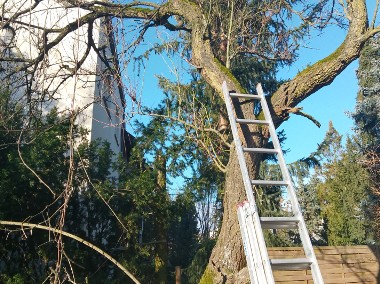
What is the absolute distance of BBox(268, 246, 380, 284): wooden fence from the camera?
543cm

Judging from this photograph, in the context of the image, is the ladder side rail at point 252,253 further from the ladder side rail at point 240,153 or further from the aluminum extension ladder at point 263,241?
the ladder side rail at point 240,153

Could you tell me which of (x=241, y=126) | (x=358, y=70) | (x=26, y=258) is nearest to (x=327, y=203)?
(x=358, y=70)

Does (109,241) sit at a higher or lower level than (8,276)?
higher

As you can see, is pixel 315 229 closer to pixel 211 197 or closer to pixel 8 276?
pixel 211 197

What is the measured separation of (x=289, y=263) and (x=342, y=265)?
3.65 m

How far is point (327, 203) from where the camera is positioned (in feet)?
51.6

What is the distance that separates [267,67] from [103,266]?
6354 millimetres

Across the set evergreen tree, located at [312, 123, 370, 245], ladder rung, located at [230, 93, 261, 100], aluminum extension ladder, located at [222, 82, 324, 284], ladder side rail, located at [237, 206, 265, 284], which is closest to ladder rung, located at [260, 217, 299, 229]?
aluminum extension ladder, located at [222, 82, 324, 284]

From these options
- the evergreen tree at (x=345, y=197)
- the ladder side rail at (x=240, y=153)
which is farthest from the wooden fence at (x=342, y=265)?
the evergreen tree at (x=345, y=197)

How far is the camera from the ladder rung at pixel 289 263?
2.68 m

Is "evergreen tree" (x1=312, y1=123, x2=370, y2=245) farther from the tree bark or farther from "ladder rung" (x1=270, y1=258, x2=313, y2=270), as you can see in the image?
"ladder rung" (x1=270, y1=258, x2=313, y2=270)

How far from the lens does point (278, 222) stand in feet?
9.55

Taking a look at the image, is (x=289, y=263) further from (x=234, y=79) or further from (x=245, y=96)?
(x=234, y=79)

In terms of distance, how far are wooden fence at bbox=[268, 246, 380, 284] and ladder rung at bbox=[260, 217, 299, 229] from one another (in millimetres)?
2512
